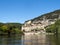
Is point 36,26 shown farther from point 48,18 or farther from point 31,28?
point 48,18

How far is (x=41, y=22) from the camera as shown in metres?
175

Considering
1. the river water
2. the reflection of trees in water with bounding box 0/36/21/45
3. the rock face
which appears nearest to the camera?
the river water

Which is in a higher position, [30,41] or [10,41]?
[10,41]

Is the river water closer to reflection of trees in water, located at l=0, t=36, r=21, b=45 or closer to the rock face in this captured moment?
reflection of trees in water, located at l=0, t=36, r=21, b=45

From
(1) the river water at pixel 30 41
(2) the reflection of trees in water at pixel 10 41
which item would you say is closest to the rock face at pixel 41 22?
(2) the reflection of trees in water at pixel 10 41

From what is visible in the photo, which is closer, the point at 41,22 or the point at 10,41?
the point at 10,41

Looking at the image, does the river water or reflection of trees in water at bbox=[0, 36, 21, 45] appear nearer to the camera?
the river water

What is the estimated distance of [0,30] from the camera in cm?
9150

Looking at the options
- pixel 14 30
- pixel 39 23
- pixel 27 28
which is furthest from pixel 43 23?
pixel 14 30

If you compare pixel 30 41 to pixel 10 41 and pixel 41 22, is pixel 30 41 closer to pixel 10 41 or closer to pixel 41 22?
pixel 10 41

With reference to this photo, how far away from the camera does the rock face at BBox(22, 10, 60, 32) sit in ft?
532

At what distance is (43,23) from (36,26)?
710 cm

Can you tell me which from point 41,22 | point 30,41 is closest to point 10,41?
point 30,41

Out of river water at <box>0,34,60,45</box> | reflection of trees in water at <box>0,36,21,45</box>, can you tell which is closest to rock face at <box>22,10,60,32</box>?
reflection of trees in water at <box>0,36,21,45</box>
